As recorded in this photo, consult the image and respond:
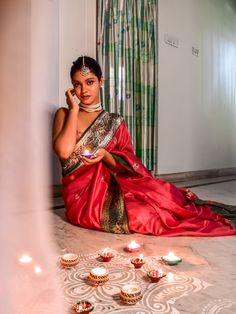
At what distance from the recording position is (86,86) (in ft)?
6.50

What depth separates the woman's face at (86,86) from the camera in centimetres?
197

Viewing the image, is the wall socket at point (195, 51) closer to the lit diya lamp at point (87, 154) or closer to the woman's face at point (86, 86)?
the woman's face at point (86, 86)

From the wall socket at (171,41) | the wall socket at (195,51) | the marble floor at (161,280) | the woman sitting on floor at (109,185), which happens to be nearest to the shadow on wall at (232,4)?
the wall socket at (195,51)

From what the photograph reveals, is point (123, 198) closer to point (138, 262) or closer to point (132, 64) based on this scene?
point (138, 262)

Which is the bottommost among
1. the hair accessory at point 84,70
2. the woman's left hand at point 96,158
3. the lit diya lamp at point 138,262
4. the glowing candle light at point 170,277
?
the glowing candle light at point 170,277

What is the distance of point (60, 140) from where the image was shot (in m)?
1.86

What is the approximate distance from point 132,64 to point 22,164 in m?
2.84

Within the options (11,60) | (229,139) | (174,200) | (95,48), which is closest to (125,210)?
(174,200)

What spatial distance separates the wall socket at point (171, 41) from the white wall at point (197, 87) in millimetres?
48

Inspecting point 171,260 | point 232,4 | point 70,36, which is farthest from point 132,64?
point 232,4

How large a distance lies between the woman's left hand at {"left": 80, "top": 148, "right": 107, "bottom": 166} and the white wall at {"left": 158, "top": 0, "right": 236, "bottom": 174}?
2211mm

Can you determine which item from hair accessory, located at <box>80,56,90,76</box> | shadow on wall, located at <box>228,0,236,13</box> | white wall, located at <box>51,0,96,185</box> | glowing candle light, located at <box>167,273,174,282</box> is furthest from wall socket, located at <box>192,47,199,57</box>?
glowing candle light, located at <box>167,273,174,282</box>

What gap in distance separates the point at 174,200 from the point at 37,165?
1.11m

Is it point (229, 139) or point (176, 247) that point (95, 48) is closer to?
point (176, 247)
